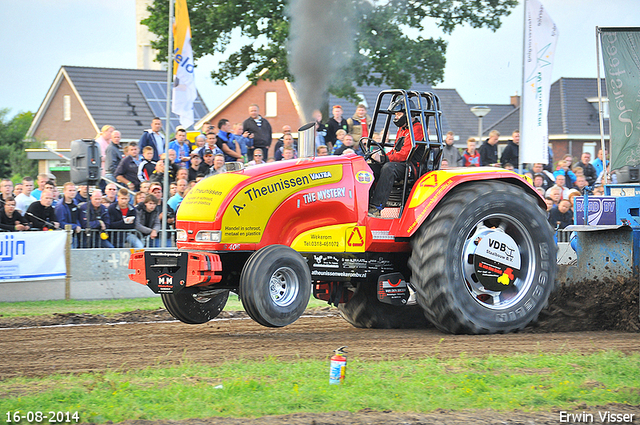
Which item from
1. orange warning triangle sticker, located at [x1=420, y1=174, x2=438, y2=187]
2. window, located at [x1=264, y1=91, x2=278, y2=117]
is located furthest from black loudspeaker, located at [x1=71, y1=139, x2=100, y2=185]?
window, located at [x1=264, y1=91, x2=278, y2=117]

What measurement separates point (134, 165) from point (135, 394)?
9466 millimetres

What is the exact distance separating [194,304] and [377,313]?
2070 mm

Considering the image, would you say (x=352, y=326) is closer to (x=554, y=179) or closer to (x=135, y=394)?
(x=135, y=394)

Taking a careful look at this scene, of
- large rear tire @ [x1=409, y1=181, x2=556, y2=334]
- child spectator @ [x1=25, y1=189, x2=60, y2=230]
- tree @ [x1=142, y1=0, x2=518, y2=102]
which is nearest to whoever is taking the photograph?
large rear tire @ [x1=409, y1=181, x2=556, y2=334]

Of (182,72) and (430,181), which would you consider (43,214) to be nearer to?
(182,72)

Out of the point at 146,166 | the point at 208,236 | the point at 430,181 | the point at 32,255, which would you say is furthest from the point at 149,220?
the point at 430,181

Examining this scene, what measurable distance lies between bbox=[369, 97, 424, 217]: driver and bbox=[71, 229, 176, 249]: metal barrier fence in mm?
5457

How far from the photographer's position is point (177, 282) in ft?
24.1

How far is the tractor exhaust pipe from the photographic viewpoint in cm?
798

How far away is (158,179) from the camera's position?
1394 cm

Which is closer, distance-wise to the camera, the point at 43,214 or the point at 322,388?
the point at 322,388

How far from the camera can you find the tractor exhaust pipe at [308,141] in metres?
7.98

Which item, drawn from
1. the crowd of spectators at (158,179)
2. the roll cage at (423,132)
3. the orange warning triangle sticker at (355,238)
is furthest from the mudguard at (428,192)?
the crowd of spectators at (158,179)

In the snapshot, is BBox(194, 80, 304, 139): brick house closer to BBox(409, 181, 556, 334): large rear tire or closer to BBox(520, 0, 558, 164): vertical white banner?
BBox(520, 0, 558, 164): vertical white banner
